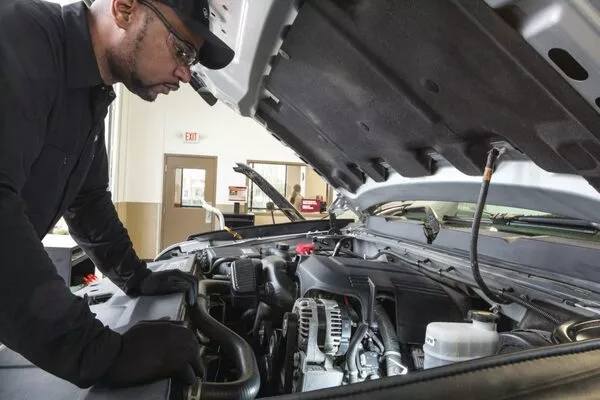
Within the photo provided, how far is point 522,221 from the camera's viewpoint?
1693mm

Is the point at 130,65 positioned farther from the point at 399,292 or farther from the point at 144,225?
the point at 144,225

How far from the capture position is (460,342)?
923 mm

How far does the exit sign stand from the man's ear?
8.41m

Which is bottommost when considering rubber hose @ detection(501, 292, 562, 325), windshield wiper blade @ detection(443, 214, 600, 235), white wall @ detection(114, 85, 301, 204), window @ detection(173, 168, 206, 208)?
rubber hose @ detection(501, 292, 562, 325)

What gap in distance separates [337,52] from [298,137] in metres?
0.84

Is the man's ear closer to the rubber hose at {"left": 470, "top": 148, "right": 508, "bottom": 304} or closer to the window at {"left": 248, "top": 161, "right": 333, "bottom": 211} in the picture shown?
the rubber hose at {"left": 470, "top": 148, "right": 508, "bottom": 304}

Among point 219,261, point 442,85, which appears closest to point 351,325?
point 442,85

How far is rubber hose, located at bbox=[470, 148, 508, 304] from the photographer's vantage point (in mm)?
1243

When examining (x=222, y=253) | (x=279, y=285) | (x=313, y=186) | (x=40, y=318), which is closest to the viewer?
(x=40, y=318)

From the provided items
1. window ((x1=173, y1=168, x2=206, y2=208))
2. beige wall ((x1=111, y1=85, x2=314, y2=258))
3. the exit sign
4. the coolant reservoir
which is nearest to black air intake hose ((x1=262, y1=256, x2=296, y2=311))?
the coolant reservoir

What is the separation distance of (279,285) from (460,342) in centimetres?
84

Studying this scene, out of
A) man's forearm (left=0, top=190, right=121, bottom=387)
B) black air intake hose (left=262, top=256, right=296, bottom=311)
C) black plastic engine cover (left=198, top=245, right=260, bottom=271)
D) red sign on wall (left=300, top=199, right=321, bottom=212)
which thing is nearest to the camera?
man's forearm (left=0, top=190, right=121, bottom=387)

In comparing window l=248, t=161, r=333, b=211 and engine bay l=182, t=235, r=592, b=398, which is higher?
window l=248, t=161, r=333, b=211

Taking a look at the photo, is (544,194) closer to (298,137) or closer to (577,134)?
(577,134)
